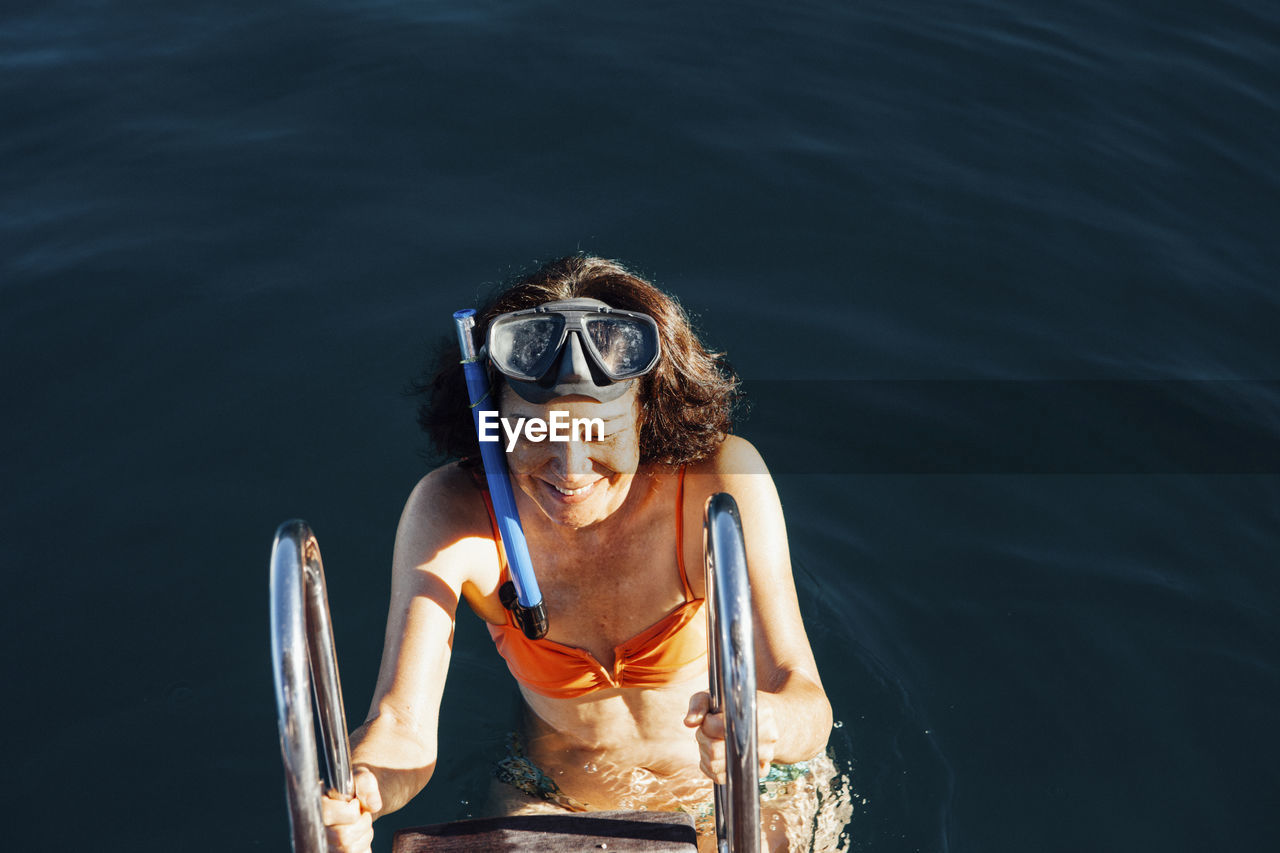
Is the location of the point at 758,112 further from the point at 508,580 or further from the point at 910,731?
the point at 508,580

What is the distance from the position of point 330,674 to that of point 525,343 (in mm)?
940

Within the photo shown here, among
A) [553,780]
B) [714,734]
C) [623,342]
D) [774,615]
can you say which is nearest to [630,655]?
[774,615]

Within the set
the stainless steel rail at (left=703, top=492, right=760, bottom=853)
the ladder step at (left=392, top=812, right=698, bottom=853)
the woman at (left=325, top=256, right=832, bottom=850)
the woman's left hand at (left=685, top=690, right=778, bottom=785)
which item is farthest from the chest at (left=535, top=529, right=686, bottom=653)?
the stainless steel rail at (left=703, top=492, right=760, bottom=853)

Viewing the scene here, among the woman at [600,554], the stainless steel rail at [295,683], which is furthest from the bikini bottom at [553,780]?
the stainless steel rail at [295,683]

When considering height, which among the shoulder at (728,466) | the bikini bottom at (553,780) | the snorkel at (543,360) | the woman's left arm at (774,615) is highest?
the snorkel at (543,360)

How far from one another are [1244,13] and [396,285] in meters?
5.82

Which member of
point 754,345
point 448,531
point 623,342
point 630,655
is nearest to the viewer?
point 623,342

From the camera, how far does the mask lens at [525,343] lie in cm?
252

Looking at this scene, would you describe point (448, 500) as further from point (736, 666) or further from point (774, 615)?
point (736, 666)

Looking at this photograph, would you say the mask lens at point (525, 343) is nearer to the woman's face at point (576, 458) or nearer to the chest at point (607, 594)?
the woman's face at point (576, 458)

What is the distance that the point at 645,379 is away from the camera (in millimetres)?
2762

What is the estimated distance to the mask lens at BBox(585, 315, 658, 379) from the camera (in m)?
2.57

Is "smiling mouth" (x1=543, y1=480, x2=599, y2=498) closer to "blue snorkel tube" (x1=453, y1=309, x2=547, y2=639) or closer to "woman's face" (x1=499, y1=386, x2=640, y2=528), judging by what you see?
"woman's face" (x1=499, y1=386, x2=640, y2=528)

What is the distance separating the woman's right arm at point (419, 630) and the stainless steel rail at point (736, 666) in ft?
3.29
